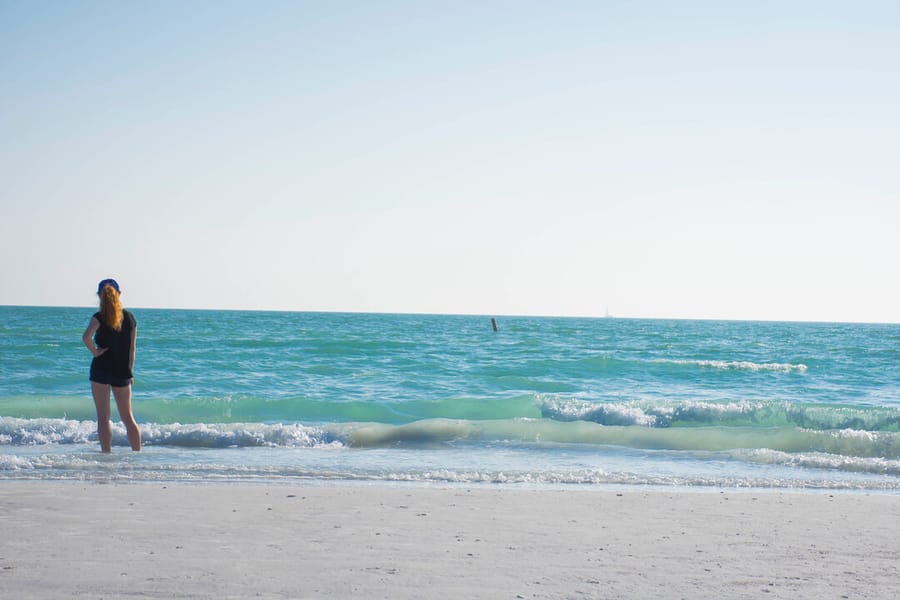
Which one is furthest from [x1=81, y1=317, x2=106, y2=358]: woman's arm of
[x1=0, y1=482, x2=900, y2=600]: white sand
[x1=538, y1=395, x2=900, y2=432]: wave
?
[x1=538, y1=395, x2=900, y2=432]: wave

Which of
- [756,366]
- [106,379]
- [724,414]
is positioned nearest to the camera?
[106,379]

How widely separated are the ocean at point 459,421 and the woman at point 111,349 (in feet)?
2.35

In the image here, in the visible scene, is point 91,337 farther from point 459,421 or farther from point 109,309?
point 459,421

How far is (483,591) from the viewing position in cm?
386

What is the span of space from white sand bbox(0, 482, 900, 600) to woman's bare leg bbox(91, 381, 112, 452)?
5.21 ft

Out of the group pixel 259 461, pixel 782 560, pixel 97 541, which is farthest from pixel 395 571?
pixel 259 461

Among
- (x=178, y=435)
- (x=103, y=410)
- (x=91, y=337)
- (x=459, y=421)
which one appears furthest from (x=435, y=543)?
(x=459, y=421)

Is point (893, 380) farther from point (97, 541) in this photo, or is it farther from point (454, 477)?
point (97, 541)

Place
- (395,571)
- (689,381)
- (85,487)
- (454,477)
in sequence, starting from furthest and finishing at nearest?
(689,381), (454,477), (85,487), (395,571)

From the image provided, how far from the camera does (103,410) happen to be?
8281mm

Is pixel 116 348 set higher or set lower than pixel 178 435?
higher

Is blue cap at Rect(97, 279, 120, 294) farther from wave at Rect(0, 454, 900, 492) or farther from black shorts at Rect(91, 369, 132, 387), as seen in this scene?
wave at Rect(0, 454, 900, 492)

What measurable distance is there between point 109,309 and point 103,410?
118cm

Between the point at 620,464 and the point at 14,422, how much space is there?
865 cm
